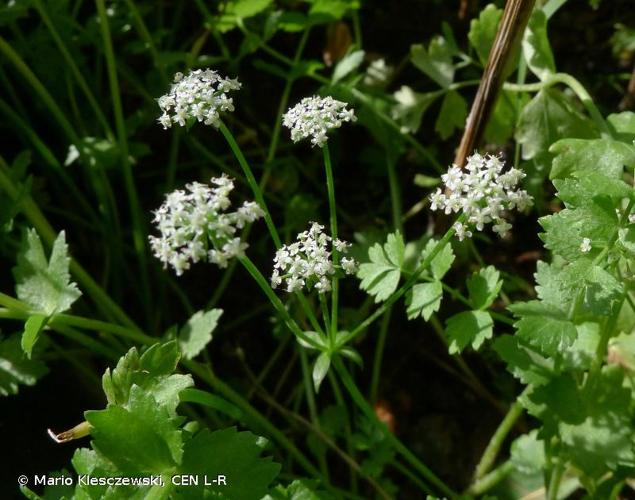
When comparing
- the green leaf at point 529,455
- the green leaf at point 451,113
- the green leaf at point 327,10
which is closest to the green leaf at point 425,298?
the green leaf at point 529,455

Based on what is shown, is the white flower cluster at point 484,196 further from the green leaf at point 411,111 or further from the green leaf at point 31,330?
the green leaf at point 31,330

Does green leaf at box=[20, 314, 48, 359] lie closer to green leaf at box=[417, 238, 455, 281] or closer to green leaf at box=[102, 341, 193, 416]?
green leaf at box=[102, 341, 193, 416]

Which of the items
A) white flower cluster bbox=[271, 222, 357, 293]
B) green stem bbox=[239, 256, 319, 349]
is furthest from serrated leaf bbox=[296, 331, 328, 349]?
white flower cluster bbox=[271, 222, 357, 293]

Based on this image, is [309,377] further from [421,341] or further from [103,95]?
[103,95]

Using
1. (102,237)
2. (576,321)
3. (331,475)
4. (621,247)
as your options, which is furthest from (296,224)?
(621,247)

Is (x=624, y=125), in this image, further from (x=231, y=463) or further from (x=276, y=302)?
(x=231, y=463)

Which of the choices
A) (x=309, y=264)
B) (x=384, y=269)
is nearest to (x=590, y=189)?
(x=384, y=269)
